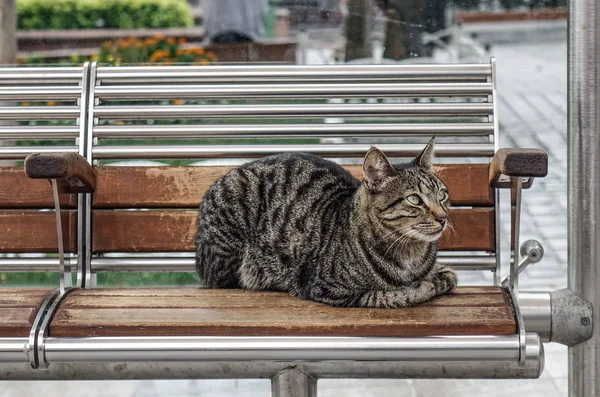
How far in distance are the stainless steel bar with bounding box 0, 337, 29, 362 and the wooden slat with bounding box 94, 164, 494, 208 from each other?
2.73 feet

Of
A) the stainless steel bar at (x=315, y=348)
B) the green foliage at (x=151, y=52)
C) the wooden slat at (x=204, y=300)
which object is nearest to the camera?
the stainless steel bar at (x=315, y=348)

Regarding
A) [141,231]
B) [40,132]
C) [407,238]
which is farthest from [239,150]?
[407,238]

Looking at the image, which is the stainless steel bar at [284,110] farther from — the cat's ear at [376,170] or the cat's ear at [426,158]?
the cat's ear at [376,170]

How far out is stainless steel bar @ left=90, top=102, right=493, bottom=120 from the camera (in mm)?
3225

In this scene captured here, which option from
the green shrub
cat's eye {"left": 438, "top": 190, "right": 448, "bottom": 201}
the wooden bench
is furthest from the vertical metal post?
the green shrub

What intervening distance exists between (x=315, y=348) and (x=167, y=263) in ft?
3.35

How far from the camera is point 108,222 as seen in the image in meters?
3.18

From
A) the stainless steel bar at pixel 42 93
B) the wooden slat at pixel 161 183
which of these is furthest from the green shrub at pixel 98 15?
the wooden slat at pixel 161 183

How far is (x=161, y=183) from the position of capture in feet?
10.5

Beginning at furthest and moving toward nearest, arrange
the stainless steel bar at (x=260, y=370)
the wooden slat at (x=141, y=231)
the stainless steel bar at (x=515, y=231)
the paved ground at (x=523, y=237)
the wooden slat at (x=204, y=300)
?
the paved ground at (x=523, y=237)
the wooden slat at (x=141, y=231)
the stainless steel bar at (x=515, y=231)
the wooden slat at (x=204, y=300)
the stainless steel bar at (x=260, y=370)

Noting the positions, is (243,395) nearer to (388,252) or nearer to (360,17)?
(388,252)

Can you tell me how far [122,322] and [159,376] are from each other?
0.66 feet

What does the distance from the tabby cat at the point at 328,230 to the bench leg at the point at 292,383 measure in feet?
0.80

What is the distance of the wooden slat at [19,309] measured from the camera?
8.11 ft
